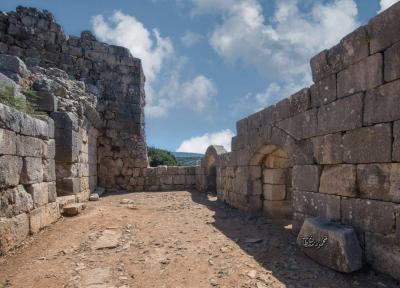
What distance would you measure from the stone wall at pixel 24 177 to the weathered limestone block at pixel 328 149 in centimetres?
462

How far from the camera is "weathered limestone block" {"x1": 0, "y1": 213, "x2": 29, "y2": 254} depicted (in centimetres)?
397

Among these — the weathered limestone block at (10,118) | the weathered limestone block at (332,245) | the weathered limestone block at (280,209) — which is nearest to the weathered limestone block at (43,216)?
the weathered limestone block at (10,118)

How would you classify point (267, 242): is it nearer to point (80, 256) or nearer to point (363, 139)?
point (363, 139)

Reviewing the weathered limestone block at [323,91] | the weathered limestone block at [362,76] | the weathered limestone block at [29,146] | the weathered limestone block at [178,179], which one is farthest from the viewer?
the weathered limestone block at [178,179]

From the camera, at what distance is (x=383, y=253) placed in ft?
11.1

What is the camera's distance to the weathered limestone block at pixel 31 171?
4699 mm

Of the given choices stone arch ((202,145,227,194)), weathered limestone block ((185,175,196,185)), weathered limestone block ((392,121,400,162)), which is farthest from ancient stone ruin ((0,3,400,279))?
weathered limestone block ((185,175,196,185))

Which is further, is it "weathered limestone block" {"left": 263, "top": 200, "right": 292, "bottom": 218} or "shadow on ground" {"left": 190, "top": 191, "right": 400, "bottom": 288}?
"weathered limestone block" {"left": 263, "top": 200, "right": 292, "bottom": 218}

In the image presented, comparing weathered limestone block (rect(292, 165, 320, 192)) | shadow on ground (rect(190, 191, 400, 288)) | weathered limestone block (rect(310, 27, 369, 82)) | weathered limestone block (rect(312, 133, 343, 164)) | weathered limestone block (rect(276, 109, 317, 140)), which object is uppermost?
weathered limestone block (rect(310, 27, 369, 82))

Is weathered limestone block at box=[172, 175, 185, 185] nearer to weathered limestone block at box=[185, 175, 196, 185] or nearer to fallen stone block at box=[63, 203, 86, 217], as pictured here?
weathered limestone block at box=[185, 175, 196, 185]

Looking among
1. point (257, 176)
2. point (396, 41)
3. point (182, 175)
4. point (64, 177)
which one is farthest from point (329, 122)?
point (182, 175)

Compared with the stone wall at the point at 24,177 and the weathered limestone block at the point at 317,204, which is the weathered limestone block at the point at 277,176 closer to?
the weathered limestone block at the point at 317,204

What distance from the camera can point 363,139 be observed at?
3732mm

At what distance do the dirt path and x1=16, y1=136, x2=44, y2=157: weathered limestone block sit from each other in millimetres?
1372
